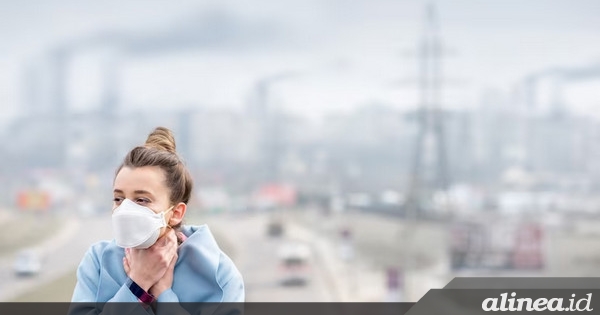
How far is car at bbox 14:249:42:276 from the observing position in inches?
167

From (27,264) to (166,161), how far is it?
4.18m

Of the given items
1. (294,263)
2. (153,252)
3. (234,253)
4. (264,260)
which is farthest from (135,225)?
(294,263)

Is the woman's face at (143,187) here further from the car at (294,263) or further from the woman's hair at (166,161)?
the car at (294,263)

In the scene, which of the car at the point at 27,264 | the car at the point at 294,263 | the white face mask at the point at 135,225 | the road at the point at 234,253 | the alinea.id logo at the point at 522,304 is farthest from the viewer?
the car at the point at 294,263

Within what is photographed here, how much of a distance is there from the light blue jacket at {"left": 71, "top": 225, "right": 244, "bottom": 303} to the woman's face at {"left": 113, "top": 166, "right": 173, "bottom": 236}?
4 cm

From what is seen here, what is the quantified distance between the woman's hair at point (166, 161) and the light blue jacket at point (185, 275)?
0.04 metres

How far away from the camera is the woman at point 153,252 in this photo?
54 centimetres

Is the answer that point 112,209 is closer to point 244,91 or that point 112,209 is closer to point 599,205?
point 244,91

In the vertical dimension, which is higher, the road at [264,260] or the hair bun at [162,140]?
the hair bun at [162,140]

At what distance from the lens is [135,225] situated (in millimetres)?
526

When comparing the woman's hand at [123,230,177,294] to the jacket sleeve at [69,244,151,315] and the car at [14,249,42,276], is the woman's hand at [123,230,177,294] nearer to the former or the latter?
the jacket sleeve at [69,244,151,315]

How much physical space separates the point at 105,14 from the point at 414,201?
7.97 feet

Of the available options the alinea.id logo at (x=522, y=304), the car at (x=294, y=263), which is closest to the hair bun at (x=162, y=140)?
the alinea.id logo at (x=522, y=304)

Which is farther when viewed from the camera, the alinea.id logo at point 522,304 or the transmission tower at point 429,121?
the transmission tower at point 429,121
